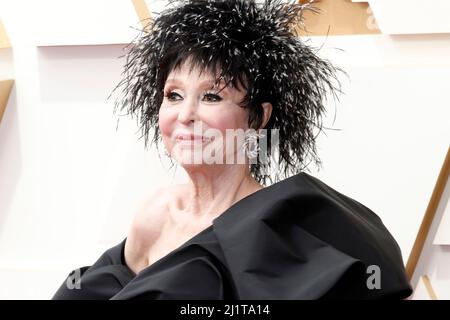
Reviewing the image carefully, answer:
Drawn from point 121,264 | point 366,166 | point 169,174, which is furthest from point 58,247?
point 366,166

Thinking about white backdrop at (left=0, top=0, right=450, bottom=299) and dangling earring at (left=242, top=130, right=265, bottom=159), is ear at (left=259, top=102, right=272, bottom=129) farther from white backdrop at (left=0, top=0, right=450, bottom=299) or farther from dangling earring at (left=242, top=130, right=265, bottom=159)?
white backdrop at (left=0, top=0, right=450, bottom=299)

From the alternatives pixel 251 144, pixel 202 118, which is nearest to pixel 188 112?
pixel 202 118

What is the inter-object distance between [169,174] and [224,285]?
2.66 ft

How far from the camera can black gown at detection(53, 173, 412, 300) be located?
1.29m

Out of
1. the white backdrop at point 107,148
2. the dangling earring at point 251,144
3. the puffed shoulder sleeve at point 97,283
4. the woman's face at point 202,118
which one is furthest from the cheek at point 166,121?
the white backdrop at point 107,148

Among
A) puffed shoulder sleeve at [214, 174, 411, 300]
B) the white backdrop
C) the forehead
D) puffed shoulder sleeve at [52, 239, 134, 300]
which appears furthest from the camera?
the white backdrop

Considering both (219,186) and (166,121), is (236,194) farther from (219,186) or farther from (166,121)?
(166,121)

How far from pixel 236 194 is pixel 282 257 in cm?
22

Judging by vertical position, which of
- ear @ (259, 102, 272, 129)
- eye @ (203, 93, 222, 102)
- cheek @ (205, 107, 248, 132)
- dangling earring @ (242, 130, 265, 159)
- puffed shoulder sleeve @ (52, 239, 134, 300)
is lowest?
puffed shoulder sleeve @ (52, 239, 134, 300)

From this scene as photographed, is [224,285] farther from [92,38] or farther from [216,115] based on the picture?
[92,38]

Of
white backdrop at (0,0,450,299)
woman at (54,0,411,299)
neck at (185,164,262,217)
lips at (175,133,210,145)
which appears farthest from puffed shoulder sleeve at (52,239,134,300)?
white backdrop at (0,0,450,299)

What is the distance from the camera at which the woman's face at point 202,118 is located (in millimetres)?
1443

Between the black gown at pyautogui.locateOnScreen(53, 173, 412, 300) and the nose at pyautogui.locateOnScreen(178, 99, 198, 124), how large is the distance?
167 millimetres

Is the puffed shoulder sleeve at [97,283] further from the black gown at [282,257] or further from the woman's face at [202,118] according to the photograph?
the woman's face at [202,118]
